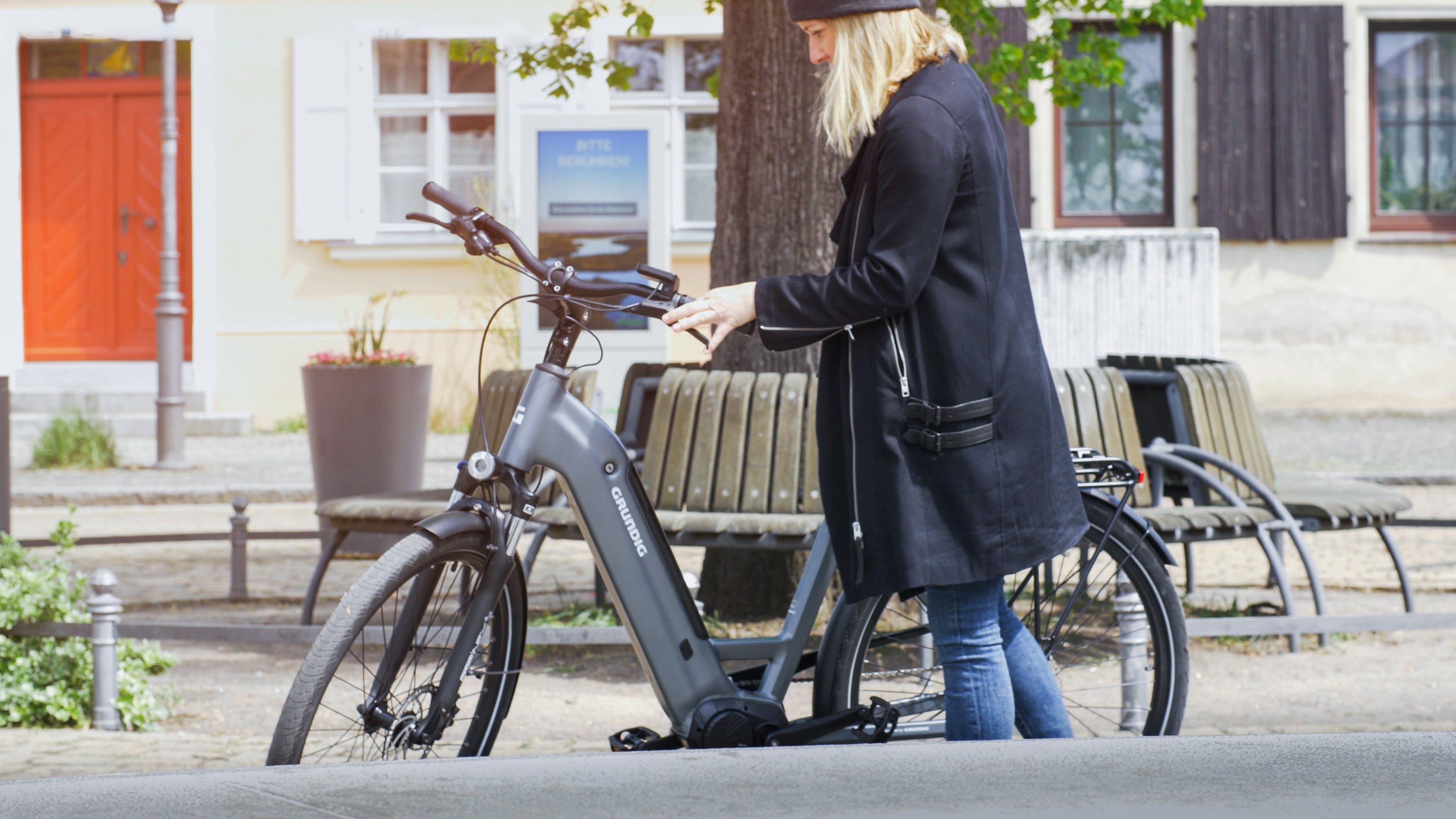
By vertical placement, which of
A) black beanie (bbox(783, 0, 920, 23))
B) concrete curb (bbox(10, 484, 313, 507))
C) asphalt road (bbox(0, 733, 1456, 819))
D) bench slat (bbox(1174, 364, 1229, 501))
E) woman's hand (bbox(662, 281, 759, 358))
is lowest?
concrete curb (bbox(10, 484, 313, 507))

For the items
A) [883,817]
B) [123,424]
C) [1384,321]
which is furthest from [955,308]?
[1384,321]

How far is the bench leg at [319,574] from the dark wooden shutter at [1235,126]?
11.2 metres

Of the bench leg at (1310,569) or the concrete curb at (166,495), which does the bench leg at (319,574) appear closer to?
the bench leg at (1310,569)

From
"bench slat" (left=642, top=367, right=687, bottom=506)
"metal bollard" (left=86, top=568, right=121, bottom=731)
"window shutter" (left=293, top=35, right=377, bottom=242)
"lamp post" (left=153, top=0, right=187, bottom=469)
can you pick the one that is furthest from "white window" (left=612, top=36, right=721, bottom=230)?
"metal bollard" (left=86, top=568, right=121, bottom=731)

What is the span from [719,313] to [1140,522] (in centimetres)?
94

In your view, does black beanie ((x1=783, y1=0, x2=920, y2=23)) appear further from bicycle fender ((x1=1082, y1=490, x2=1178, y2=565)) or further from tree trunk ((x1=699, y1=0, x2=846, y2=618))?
tree trunk ((x1=699, y1=0, x2=846, y2=618))

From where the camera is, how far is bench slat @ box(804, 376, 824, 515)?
442 cm

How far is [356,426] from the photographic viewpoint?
7.20 m

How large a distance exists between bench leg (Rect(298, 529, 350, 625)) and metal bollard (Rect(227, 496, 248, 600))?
86 centimetres

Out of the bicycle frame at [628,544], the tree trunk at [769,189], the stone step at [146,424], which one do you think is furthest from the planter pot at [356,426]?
the stone step at [146,424]

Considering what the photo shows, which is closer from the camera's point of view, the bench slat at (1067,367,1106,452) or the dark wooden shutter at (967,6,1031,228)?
the bench slat at (1067,367,1106,452)

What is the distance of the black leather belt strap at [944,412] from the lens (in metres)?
2.46

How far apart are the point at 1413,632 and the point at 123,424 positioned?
35.0 feet

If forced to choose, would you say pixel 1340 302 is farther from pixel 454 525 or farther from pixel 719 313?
pixel 454 525
